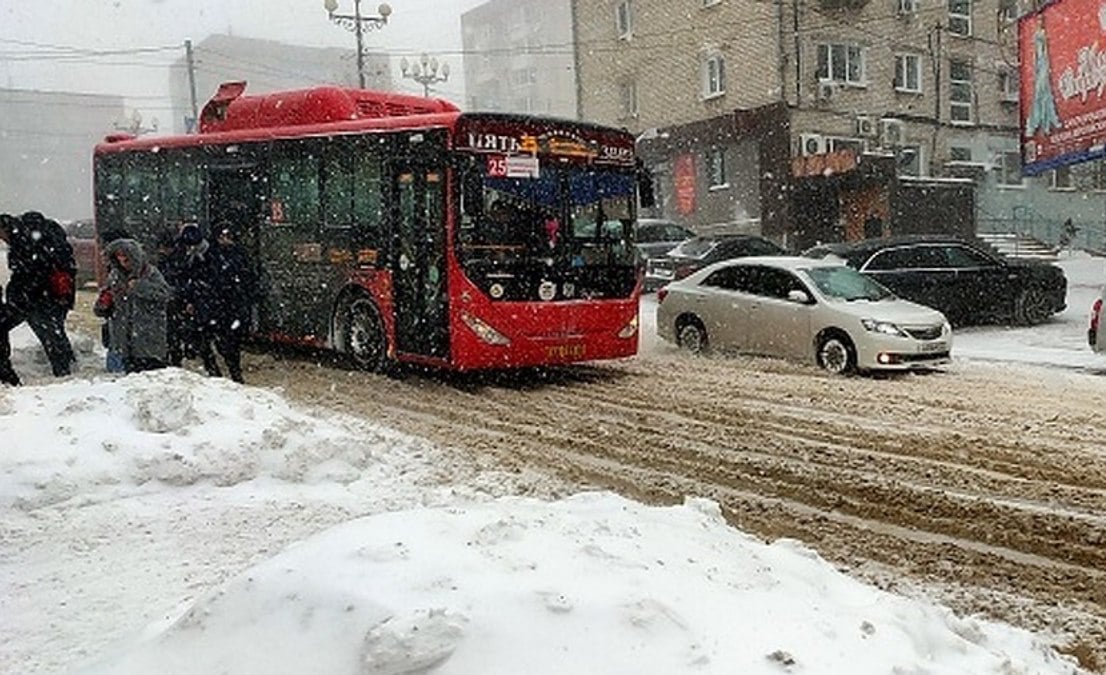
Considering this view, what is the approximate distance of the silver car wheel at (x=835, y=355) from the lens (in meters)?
12.4

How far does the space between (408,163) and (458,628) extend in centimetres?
857

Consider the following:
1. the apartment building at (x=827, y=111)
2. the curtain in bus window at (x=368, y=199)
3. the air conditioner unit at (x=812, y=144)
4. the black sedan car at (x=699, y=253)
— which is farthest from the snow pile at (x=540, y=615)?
the air conditioner unit at (x=812, y=144)

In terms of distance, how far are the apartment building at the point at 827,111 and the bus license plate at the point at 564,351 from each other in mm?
20501

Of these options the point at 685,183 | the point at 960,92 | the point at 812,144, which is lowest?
the point at 685,183

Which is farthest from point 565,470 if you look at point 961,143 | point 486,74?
point 486,74

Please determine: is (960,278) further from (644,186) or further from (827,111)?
(827,111)

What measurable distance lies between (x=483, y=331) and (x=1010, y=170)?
3439 cm

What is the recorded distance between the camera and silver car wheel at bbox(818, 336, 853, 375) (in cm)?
1236

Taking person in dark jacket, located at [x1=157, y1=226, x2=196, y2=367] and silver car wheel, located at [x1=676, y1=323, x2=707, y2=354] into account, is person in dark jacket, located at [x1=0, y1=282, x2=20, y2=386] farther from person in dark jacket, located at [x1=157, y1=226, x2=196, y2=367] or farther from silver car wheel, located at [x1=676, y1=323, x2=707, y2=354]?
silver car wheel, located at [x1=676, y1=323, x2=707, y2=354]

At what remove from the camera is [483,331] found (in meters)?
10.9

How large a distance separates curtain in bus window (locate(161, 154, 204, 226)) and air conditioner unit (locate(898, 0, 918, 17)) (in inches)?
1121

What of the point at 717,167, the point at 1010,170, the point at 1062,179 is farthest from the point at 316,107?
the point at 1062,179

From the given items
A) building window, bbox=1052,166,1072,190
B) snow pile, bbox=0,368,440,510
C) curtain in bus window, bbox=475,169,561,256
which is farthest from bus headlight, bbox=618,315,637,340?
building window, bbox=1052,166,1072,190

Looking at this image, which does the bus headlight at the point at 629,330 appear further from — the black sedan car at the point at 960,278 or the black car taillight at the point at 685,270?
the black car taillight at the point at 685,270
